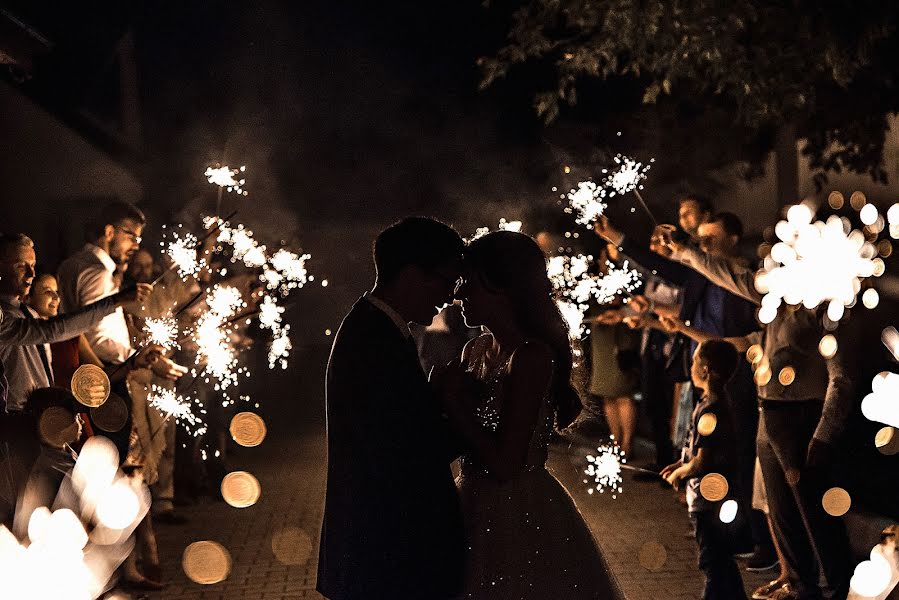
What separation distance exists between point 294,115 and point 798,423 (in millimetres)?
17148

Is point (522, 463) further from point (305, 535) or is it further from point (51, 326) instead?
point (305, 535)

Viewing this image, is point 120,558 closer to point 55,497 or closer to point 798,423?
point 55,497

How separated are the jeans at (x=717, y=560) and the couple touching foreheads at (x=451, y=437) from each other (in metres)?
1.83

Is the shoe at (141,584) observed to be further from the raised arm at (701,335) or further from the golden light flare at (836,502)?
the golden light flare at (836,502)

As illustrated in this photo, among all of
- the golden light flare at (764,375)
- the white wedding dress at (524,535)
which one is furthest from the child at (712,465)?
the white wedding dress at (524,535)

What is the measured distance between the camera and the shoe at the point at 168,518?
29.2 feet

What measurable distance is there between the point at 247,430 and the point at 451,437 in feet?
38.3

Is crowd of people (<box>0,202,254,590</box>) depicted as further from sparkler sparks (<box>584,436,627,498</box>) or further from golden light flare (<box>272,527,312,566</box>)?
sparkler sparks (<box>584,436,627,498</box>)

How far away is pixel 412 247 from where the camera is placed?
10.7 feet

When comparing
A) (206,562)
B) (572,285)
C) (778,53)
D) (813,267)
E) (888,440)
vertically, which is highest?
(778,53)

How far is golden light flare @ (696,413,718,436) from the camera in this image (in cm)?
582

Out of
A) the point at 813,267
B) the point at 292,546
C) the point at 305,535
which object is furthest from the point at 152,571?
the point at 813,267

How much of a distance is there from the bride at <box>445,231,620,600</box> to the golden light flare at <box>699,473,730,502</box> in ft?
6.27

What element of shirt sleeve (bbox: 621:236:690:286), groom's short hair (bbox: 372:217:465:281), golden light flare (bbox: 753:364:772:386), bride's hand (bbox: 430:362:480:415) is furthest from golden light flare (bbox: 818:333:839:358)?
groom's short hair (bbox: 372:217:465:281)
